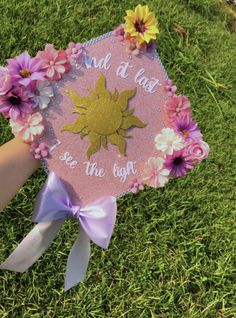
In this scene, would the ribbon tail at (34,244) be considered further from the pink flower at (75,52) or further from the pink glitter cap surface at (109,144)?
the pink flower at (75,52)

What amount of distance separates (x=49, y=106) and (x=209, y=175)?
1.12 meters

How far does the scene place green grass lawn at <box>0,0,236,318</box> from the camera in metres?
1.80

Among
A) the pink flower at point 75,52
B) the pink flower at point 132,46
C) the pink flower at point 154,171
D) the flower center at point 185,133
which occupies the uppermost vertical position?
the pink flower at point 132,46

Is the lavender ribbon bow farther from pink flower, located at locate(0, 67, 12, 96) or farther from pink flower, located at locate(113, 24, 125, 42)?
pink flower, located at locate(113, 24, 125, 42)

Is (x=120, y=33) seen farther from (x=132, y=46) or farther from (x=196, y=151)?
(x=196, y=151)

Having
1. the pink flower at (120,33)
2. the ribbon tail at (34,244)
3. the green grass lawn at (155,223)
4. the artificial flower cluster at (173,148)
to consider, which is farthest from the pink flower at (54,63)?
the green grass lawn at (155,223)

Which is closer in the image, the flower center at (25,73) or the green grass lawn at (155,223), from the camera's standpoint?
the flower center at (25,73)

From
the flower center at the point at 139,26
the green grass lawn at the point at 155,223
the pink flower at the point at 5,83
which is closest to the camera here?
the pink flower at the point at 5,83

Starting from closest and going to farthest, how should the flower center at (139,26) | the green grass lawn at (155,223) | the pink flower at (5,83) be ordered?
1. the pink flower at (5,83)
2. the flower center at (139,26)
3. the green grass lawn at (155,223)

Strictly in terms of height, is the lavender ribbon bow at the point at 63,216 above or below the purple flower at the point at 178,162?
below

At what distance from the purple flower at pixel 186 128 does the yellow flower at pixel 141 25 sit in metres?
0.20

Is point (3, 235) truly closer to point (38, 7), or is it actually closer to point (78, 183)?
point (78, 183)

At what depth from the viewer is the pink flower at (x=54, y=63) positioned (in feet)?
3.62

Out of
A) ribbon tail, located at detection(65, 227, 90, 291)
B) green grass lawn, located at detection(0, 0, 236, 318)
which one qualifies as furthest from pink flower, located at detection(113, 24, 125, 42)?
green grass lawn, located at detection(0, 0, 236, 318)
